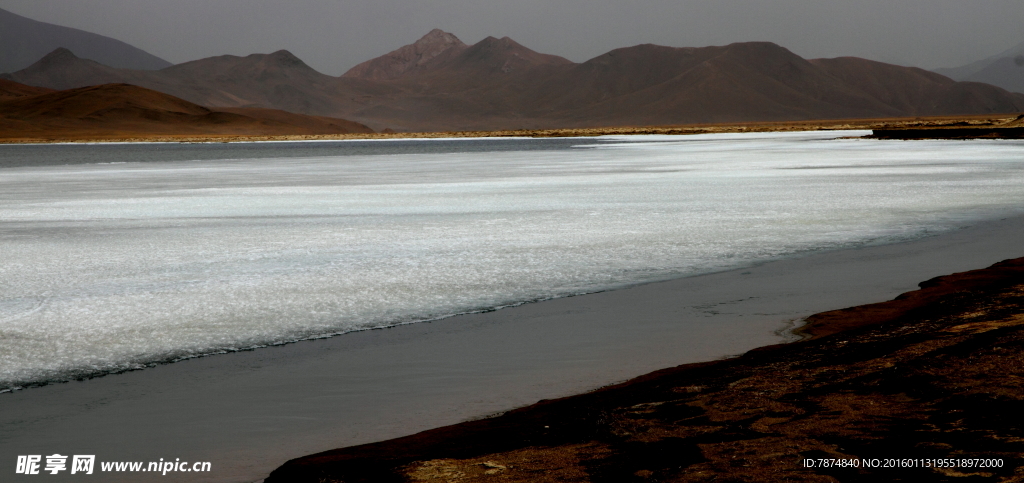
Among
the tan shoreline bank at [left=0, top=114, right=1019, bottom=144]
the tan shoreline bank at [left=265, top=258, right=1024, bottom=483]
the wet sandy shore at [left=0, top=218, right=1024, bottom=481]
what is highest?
the tan shoreline bank at [left=0, top=114, right=1019, bottom=144]

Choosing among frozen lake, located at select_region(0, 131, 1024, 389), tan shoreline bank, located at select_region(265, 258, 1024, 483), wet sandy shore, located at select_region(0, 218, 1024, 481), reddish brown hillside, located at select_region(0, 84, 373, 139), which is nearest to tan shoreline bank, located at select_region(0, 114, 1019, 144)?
reddish brown hillside, located at select_region(0, 84, 373, 139)

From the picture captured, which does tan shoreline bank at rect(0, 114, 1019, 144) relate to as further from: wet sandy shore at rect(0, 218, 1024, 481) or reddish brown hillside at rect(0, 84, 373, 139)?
Answer: wet sandy shore at rect(0, 218, 1024, 481)

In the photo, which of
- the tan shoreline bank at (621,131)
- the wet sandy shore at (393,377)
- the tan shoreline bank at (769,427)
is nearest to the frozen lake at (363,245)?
the wet sandy shore at (393,377)

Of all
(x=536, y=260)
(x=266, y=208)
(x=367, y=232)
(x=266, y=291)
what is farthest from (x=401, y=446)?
(x=266, y=208)

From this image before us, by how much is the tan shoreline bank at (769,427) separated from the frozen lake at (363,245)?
254cm

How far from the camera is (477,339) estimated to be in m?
6.32

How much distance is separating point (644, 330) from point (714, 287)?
5.88ft

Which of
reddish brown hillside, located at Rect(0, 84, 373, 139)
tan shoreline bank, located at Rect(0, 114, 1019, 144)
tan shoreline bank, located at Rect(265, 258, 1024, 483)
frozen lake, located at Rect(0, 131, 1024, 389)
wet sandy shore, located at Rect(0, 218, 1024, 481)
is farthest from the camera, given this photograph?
reddish brown hillside, located at Rect(0, 84, 373, 139)

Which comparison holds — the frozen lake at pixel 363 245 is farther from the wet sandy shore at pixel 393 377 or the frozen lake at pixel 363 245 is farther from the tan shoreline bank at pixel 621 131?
the tan shoreline bank at pixel 621 131

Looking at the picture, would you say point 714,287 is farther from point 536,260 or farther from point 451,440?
point 451,440

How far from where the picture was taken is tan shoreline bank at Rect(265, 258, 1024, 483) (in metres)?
3.42

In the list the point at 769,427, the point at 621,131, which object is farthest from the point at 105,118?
the point at 769,427

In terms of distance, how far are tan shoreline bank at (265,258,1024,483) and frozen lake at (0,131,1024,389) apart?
2.54 metres

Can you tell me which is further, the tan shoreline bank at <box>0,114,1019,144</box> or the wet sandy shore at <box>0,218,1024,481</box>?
the tan shoreline bank at <box>0,114,1019,144</box>
